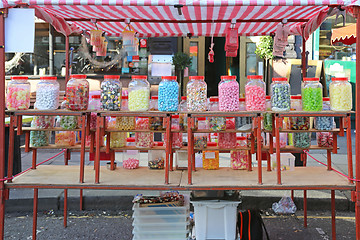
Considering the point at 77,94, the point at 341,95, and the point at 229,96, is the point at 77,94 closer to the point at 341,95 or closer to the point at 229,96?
the point at 229,96

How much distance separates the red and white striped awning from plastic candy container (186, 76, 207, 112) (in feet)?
2.53

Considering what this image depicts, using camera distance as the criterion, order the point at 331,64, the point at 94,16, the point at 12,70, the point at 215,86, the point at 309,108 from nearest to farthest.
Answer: the point at 309,108 → the point at 94,16 → the point at 12,70 → the point at 331,64 → the point at 215,86

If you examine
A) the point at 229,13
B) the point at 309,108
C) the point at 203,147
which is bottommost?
the point at 203,147

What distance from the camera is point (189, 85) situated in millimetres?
3570

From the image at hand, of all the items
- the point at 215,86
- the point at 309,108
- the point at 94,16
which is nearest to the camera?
the point at 309,108

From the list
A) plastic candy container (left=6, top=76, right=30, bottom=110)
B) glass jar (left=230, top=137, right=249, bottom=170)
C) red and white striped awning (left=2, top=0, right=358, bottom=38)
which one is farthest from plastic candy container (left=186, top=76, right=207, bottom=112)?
plastic candy container (left=6, top=76, right=30, bottom=110)

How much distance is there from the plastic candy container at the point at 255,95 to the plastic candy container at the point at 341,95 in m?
0.71

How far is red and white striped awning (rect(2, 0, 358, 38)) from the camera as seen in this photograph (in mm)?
3168

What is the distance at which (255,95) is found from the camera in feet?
11.5

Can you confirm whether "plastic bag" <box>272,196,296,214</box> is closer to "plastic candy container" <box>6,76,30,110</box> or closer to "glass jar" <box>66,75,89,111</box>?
"glass jar" <box>66,75,89,111</box>

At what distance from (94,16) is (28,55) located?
770cm

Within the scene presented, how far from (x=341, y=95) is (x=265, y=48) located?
273 inches

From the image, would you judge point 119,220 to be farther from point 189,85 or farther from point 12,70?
point 12,70

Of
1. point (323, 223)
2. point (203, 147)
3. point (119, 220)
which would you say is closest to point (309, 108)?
point (203, 147)
